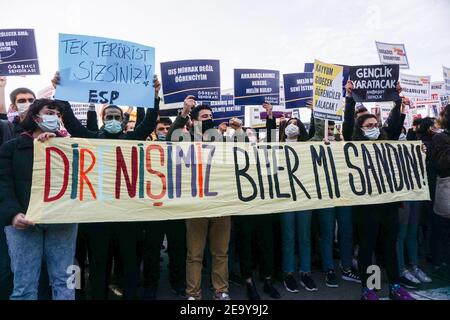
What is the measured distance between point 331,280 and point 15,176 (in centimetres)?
391

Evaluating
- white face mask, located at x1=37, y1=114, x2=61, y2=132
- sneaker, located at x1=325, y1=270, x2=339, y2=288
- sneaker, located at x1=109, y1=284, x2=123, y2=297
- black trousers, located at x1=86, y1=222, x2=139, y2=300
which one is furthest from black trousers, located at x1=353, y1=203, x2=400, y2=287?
white face mask, located at x1=37, y1=114, x2=61, y2=132


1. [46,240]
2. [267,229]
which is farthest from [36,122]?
[267,229]

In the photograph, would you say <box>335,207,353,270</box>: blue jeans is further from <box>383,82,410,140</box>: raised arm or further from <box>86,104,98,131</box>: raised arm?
<box>86,104,98,131</box>: raised arm

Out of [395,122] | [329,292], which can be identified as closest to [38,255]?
[329,292]

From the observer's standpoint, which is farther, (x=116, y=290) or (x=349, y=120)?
(x=349, y=120)

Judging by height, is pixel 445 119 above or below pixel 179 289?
above

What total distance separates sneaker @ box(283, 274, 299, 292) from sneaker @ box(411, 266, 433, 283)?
181 centimetres

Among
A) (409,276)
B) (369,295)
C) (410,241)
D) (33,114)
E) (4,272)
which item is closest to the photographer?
(33,114)

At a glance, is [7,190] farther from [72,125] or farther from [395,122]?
[395,122]

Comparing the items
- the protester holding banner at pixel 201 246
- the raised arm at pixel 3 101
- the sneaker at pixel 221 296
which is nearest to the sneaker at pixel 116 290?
the protester holding banner at pixel 201 246

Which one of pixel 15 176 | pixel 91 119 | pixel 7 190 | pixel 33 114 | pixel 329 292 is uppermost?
pixel 91 119

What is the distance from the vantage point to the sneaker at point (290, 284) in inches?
170

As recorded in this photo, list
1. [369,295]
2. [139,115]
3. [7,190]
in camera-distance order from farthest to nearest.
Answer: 1. [139,115]
2. [369,295]
3. [7,190]

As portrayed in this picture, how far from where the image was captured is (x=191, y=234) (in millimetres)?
3869
